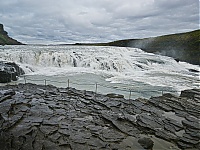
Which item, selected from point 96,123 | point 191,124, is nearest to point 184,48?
point 191,124

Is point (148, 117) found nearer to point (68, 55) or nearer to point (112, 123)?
point (112, 123)

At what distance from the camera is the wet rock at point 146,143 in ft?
23.8

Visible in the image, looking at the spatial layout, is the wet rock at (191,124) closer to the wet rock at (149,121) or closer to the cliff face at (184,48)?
the wet rock at (149,121)

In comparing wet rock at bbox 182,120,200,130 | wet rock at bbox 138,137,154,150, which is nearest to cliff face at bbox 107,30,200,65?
wet rock at bbox 182,120,200,130

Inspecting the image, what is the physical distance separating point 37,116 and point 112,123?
3.63m

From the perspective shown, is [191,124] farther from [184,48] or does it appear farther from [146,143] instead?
[184,48]

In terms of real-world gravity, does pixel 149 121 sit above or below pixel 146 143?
above

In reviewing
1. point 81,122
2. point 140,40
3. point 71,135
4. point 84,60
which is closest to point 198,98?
point 81,122

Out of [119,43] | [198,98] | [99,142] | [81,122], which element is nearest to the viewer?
[99,142]

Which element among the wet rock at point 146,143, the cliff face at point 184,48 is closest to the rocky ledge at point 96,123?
the wet rock at point 146,143

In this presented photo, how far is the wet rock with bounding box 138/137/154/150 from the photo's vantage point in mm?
7252

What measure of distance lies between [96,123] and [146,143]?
99.5 inches

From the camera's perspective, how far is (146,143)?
7.36 meters

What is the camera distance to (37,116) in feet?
29.7
